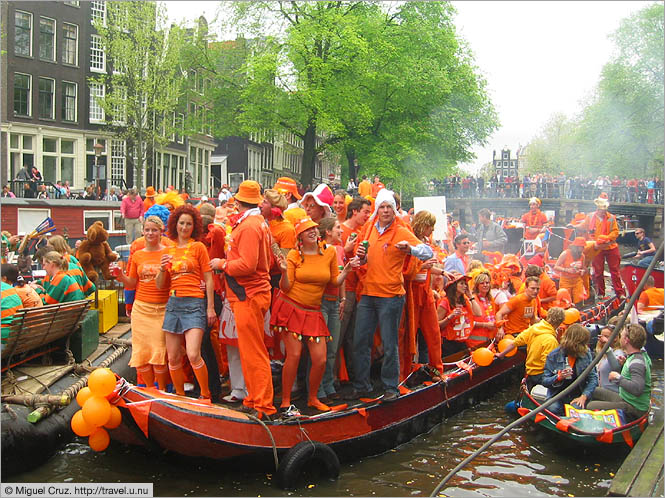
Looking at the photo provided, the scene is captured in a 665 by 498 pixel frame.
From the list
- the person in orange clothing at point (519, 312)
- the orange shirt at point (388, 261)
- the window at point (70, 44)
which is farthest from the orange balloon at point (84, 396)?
the window at point (70, 44)

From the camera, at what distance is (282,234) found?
24.6 feet

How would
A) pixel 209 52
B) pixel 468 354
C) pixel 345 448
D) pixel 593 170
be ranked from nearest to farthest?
pixel 345 448
pixel 468 354
pixel 209 52
pixel 593 170

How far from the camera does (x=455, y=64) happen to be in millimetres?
30938

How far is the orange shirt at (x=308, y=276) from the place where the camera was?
21.8 ft

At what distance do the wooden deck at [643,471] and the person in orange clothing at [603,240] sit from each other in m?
6.35

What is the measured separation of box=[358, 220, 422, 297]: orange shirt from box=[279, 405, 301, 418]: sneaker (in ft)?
4.56

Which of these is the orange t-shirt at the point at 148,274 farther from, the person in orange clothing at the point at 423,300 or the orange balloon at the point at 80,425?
the person in orange clothing at the point at 423,300

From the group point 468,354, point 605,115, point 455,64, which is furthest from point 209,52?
point 468,354

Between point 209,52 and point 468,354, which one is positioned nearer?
point 468,354

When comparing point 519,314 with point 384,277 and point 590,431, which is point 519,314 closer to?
point 590,431

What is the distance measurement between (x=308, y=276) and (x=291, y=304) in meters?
0.32

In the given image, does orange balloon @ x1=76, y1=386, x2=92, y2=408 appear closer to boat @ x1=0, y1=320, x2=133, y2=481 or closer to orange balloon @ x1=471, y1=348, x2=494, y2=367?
boat @ x1=0, y1=320, x2=133, y2=481

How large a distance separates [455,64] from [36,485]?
27.9m

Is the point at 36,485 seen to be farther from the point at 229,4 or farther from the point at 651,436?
the point at 229,4
